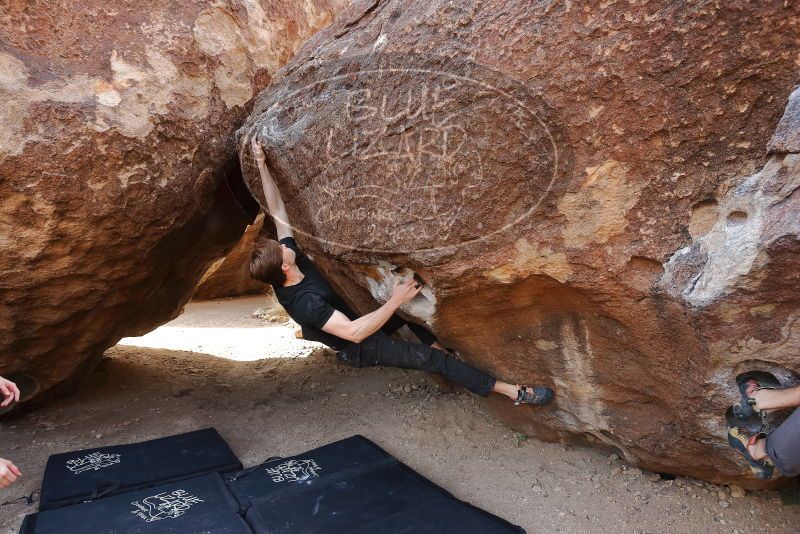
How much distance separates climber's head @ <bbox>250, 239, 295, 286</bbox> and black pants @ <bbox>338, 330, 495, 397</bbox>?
47 centimetres

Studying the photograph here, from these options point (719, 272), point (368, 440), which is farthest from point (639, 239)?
point (368, 440)

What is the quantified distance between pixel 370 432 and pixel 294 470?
22.0 inches

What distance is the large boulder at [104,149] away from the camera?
101 inches

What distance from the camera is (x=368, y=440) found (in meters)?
3.02

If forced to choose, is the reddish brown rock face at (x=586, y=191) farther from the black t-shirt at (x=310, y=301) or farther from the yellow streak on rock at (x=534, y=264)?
the black t-shirt at (x=310, y=301)

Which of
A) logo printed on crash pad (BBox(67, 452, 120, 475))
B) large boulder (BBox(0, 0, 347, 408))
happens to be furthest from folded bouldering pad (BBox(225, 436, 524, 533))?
large boulder (BBox(0, 0, 347, 408))

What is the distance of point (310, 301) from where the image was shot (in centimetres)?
257

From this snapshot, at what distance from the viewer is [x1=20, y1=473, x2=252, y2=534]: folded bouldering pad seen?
2.28 metres

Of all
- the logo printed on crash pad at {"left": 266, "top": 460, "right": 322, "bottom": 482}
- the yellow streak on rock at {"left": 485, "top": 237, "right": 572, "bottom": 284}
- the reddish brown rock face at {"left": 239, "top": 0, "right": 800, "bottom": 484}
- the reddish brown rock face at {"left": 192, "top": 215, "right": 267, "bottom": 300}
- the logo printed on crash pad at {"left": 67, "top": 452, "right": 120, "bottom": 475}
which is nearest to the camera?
the reddish brown rock face at {"left": 239, "top": 0, "right": 800, "bottom": 484}

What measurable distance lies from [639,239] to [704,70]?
54cm

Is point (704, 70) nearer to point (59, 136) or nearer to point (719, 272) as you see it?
point (719, 272)

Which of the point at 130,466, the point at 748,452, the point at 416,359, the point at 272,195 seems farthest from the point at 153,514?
the point at 748,452

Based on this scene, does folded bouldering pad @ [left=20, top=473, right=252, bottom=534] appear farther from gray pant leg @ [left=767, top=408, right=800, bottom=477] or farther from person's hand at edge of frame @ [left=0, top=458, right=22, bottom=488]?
gray pant leg @ [left=767, top=408, right=800, bottom=477]

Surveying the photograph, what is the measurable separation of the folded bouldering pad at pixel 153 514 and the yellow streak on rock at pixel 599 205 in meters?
1.70
